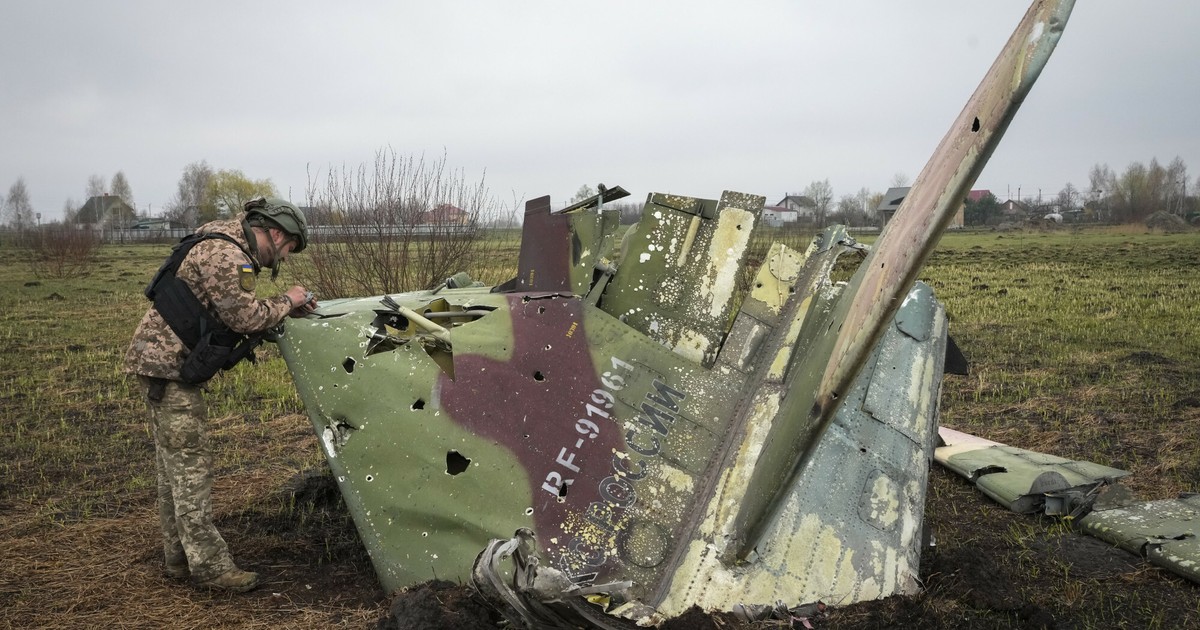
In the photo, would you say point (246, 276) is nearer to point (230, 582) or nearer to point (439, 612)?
point (230, 582)

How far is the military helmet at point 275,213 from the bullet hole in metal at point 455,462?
1553mm

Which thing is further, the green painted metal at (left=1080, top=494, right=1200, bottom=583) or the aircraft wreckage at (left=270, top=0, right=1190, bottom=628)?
the green painted metal at (left=1080, top=494, right=1200, bottom=583)

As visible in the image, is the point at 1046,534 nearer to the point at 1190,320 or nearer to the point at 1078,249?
the point at 1190,320

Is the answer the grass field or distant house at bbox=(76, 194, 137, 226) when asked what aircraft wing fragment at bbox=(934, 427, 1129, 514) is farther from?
distant house at bbox=(76, 194, 137, 226)

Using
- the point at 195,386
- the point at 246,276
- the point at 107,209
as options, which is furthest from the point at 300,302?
the point at 107,209

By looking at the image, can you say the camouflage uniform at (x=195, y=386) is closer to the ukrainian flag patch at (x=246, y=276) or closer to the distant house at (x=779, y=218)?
the ukrainian flag patch at (x=246, y=276)

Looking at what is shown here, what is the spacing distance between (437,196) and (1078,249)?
71.0ft

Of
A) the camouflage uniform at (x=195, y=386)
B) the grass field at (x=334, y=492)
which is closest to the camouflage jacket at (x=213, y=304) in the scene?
the camouflage uniform at (x=195, y=386)

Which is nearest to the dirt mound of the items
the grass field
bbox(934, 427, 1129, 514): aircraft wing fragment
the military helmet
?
the grass field

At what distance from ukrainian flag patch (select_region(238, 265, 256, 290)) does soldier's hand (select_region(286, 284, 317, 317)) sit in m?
0.18

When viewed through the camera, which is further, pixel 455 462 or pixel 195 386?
pixel 195 386

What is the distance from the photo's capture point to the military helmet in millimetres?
4484

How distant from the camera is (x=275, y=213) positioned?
4.50 m

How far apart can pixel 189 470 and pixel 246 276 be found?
103cm
